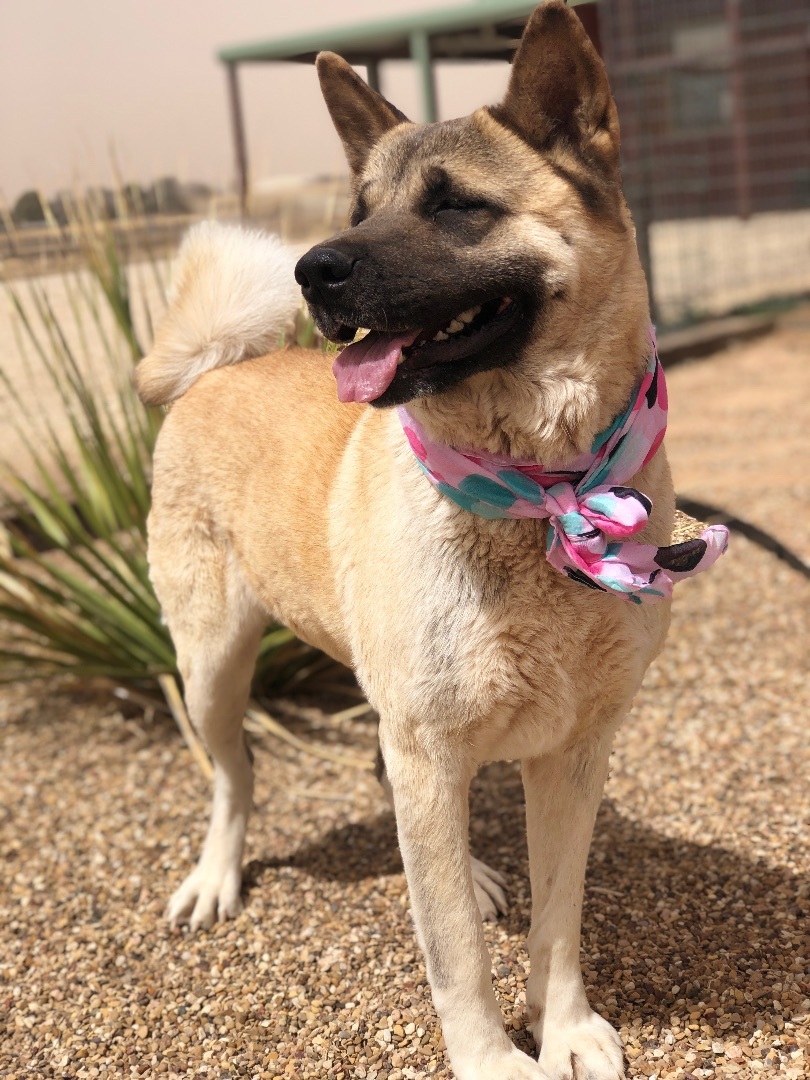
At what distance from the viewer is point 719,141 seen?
15938 millimetres

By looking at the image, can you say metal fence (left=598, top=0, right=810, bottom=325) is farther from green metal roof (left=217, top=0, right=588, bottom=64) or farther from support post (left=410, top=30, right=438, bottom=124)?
support post (left=410, top=30, right=438, bottom=124)

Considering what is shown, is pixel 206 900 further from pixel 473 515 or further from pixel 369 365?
pixel 369 365

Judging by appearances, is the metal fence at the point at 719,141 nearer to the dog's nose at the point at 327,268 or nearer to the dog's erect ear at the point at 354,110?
the dog's erect ear at the point at 354,110

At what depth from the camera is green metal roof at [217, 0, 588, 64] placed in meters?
5.00

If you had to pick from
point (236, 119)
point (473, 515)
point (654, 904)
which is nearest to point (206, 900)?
point (654, 904)

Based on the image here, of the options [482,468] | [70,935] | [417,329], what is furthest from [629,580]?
[70,935]

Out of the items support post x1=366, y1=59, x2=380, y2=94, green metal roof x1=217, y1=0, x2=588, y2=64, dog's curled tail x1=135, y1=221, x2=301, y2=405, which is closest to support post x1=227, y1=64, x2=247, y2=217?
green metal roof x1=217, y1=0, x2=588, y2=64

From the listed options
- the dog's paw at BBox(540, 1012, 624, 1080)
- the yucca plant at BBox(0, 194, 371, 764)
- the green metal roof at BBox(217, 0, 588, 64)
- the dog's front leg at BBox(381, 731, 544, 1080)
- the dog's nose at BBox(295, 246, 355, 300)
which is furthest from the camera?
the green metal roof at BBox(217, 0, 588, 64)

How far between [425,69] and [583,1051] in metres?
5.33

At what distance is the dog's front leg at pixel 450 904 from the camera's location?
205 cm

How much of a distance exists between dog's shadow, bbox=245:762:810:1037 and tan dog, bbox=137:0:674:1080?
0.86 ft

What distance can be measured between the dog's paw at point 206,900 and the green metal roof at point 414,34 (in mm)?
3193

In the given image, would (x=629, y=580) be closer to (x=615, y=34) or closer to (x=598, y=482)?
(x=598, y=482)

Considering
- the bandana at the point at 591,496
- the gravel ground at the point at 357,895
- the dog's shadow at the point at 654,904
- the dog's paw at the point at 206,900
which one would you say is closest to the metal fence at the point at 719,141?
the gravel ground at the point at 357,895
